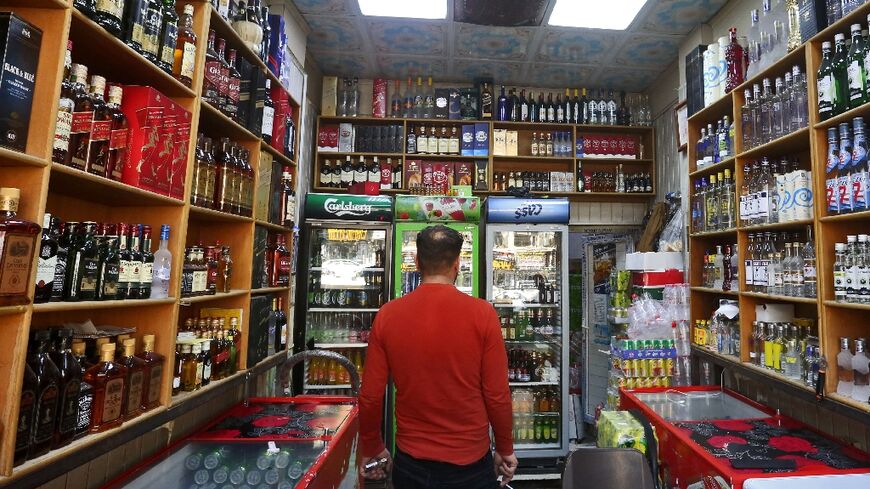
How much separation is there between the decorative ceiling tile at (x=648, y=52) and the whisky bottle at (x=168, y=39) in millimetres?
3848

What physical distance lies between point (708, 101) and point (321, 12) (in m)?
3.27

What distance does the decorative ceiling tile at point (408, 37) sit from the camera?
3.99m

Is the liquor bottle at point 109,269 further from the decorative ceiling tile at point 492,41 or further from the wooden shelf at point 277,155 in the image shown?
the decorative ceiling tile at point 492,41

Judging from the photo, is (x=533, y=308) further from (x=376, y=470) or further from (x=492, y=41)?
(x=376, y=470)

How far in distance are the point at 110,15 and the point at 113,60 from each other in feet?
0.81

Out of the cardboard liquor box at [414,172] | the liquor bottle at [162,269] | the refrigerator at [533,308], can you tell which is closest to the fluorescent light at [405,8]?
the cardboard liquor box at [414,172]

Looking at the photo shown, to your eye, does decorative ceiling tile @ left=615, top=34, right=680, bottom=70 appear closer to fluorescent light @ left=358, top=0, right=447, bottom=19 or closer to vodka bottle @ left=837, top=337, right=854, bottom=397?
fluorescent light @ left=358, top=0, right=447, bottom=19

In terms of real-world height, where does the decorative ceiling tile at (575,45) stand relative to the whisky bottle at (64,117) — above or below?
above

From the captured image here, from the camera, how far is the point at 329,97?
5.01m

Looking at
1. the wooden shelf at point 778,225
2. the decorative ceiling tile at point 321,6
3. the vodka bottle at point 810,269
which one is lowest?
the vodka bottle at point 810,269

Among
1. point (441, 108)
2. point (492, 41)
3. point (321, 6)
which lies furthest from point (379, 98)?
point (492, 41)

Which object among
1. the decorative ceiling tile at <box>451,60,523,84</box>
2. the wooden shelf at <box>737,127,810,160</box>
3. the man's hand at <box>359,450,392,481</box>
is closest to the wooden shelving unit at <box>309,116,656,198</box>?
the decorative ceiling tile at <box>451,60,523,84</box>

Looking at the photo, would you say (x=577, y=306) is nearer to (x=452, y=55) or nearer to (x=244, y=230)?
(x=452, y=55)

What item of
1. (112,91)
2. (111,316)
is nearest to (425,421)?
(111,316)
